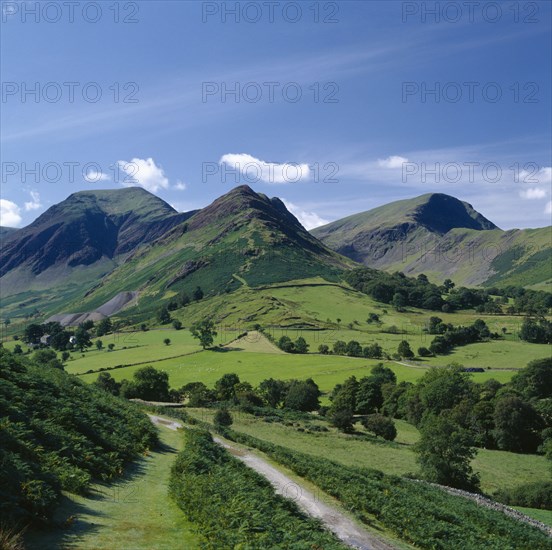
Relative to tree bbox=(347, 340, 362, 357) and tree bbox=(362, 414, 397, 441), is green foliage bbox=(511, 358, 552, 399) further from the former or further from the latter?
tree bbox=(347, 340, 362, 357)

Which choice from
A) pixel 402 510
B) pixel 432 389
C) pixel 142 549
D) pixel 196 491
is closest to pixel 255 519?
pixel 196 491

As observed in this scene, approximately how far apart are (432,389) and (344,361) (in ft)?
147

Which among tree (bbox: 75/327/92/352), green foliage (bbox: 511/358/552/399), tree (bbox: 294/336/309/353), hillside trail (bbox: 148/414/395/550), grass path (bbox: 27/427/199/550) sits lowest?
green foliage (bbox: 511/358/552/399)

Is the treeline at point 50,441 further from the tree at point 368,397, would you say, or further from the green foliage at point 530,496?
the tree at point 368,397

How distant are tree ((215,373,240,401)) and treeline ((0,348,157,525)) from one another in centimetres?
6133

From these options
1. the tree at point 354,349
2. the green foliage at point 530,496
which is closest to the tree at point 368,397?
the tree at point 354,349

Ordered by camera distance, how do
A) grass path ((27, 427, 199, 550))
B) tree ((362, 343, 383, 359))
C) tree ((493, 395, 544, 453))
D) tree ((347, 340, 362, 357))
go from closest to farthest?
grass path ((27, 427, 199, 550)), tree ((493, 395, 544, 453)), tree ((362, 343, 383, 359)), tree ((347, 340, 362, 357))

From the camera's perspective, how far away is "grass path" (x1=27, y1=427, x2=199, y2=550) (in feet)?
49.5

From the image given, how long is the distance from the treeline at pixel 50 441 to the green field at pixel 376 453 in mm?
31533

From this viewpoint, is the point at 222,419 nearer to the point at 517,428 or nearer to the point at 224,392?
the point at 224,392

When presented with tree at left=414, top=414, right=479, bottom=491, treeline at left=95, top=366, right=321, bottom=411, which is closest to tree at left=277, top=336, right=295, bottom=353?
treeline at left=95, top=366, right=321, bottom=411

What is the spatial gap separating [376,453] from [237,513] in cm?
5061

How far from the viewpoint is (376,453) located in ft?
210

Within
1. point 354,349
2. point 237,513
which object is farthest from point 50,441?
point 354,349
